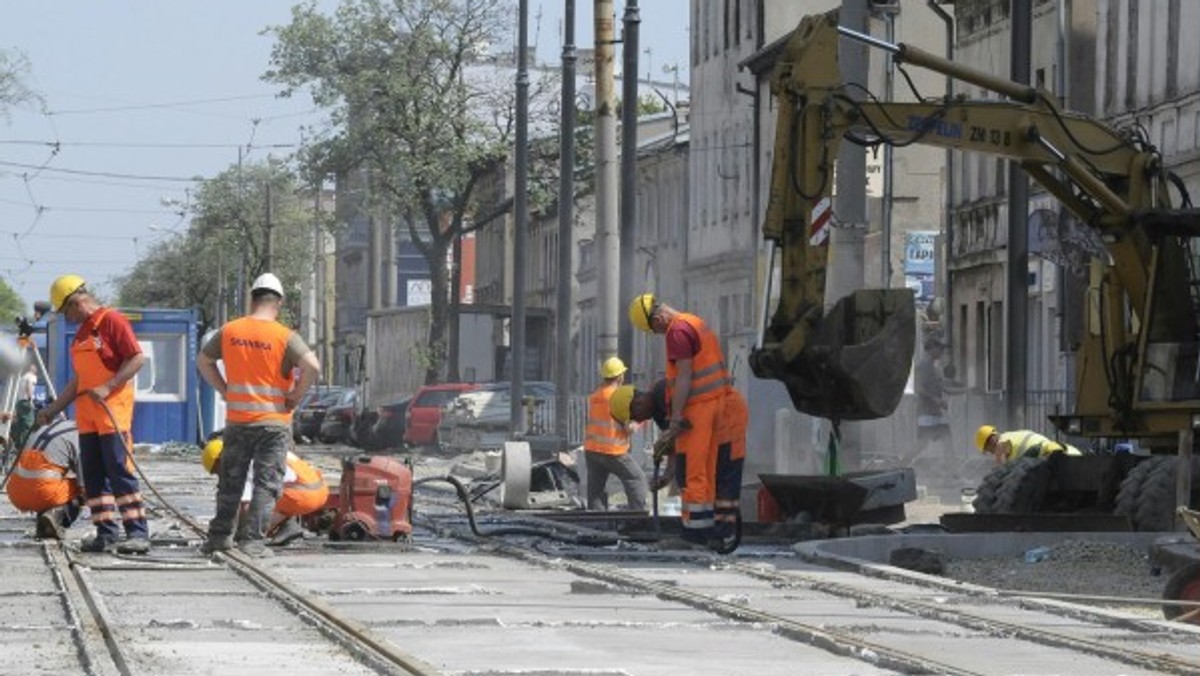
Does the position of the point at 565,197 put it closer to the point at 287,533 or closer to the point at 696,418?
the point at 696,418

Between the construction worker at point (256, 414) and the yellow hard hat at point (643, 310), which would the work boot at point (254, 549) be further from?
the yellow hard hat at point (643, 310)

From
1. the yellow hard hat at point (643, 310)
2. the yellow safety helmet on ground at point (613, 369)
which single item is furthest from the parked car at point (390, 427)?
the yellow hard hat at point (643, 310)

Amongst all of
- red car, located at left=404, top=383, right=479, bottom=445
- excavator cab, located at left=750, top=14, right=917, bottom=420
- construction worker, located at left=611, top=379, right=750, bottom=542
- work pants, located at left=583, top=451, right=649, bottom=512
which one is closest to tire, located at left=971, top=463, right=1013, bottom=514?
work pants, located at left=583, top=451, right=649, bottom=512

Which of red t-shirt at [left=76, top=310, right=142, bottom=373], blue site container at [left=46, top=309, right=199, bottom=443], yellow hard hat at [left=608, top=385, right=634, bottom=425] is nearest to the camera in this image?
red t-shirt at [left=76, top=310, right=142, bottom=373]

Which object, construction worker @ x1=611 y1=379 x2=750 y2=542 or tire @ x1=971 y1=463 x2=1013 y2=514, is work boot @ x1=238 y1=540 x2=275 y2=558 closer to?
construction worker @ x1=611 y1=379 x2=750 y2=542

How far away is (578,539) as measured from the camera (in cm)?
2219

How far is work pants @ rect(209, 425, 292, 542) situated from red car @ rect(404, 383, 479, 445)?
4028 cm

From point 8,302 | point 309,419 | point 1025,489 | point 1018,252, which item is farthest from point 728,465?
point 8,302

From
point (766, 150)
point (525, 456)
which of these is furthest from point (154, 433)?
point (525, 456)

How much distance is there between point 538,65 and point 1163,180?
267ft

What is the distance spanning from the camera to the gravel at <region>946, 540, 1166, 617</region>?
1944 centimetres

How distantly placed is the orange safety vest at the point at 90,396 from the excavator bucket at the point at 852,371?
4.88 meters

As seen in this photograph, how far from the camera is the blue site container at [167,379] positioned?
53.4 m

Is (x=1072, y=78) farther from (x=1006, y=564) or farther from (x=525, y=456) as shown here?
(x=1006, y=564)
